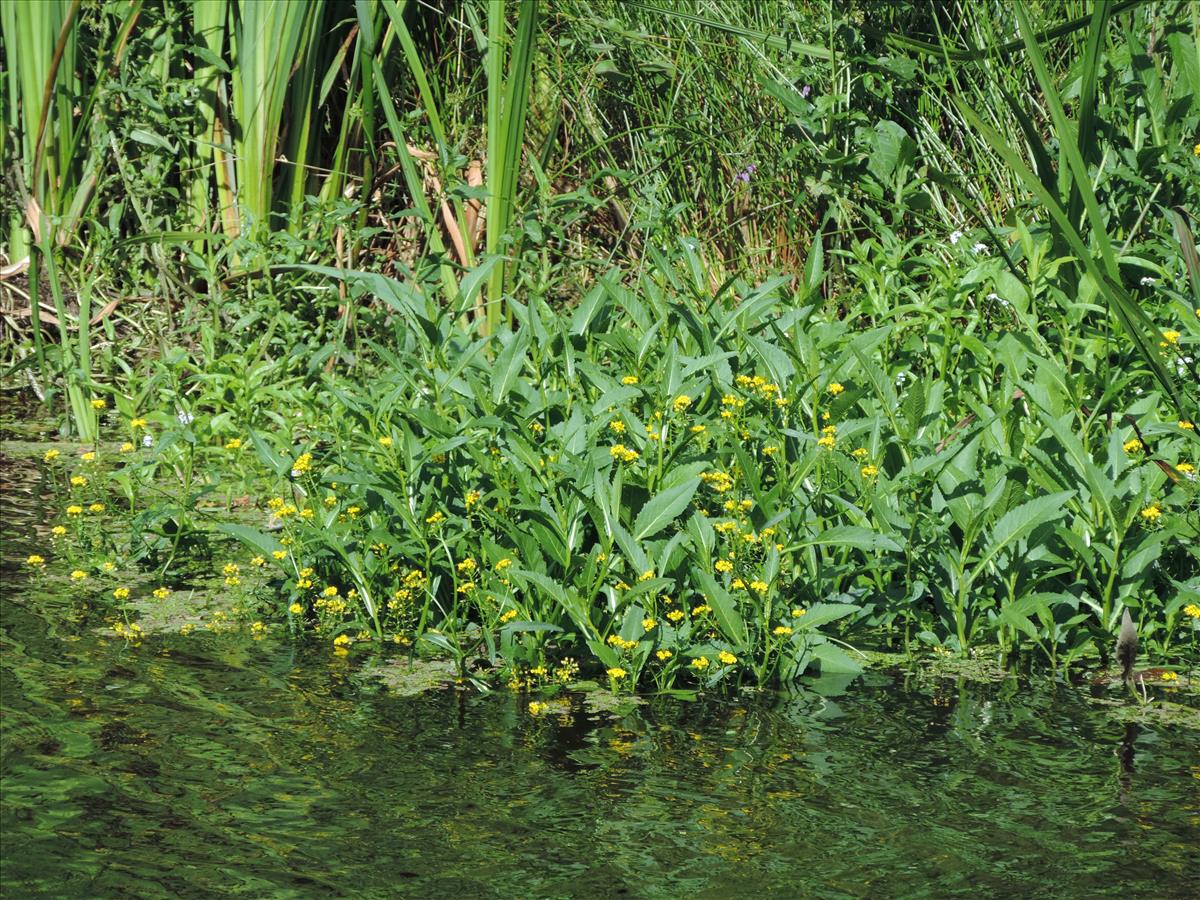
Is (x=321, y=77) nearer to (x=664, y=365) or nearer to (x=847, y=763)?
(x=664, y=365)

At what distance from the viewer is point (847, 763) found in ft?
7.58

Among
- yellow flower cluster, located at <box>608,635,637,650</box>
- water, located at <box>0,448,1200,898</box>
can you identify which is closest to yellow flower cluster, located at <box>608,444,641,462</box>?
yellow flower cluster, located at <box>608,635,637,650</box>

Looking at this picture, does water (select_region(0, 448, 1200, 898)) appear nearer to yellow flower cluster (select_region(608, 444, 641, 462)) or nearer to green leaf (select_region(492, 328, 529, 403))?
yellow flower cluster (select_region(608, 444, 641, 462))

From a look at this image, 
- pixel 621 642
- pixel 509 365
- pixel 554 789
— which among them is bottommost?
pixel 554 789

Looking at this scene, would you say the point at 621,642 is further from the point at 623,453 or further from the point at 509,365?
the point at 509,365

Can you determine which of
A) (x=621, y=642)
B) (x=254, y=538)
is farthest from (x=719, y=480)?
(x=254, y=538)

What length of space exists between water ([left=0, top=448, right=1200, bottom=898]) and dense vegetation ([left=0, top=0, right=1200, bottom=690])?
0.60ft

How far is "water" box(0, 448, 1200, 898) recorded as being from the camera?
194cm

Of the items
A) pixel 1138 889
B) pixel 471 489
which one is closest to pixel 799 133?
pixel 471 489

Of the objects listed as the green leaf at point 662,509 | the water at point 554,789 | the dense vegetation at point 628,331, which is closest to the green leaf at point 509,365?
the dense vegetation at point 628,331

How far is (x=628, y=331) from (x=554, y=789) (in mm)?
1650

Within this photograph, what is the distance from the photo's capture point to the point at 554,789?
7.23ft

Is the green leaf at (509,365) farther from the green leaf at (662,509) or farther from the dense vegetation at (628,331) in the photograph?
the green leaf at (662,509)

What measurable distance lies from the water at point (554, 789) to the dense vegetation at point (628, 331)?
182 mm
